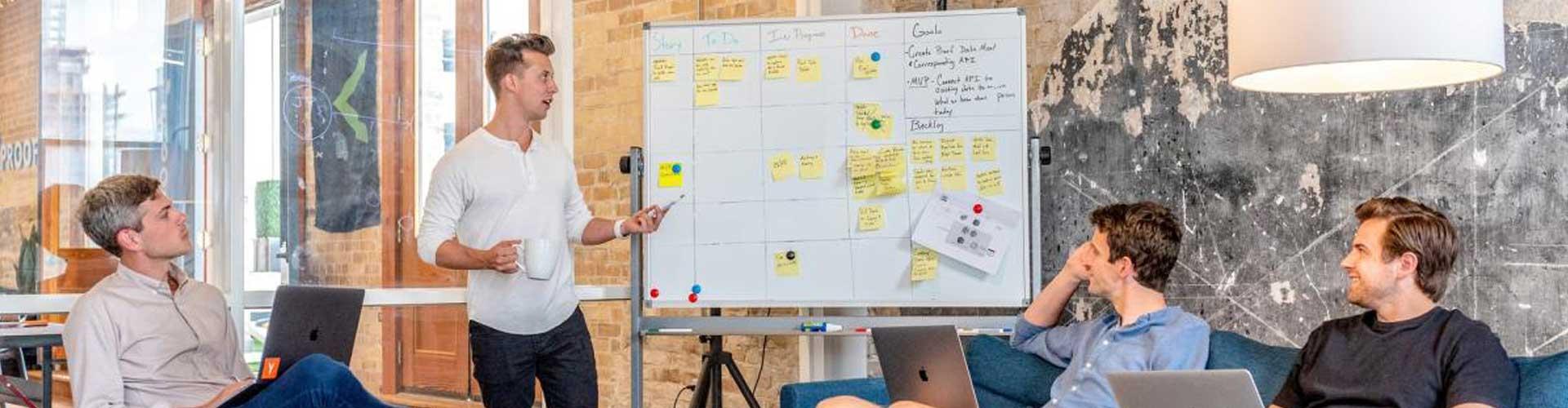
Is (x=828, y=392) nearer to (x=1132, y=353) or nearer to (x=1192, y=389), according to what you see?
(x=1132, y=353)

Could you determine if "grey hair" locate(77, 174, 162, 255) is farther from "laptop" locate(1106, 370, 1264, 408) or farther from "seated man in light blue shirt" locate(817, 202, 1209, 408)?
"laptop" locate(1106, 370, 1264, 408)

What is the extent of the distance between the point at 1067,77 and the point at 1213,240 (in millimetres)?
715

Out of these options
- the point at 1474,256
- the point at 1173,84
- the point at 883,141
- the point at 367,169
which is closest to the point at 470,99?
the point at 367,169

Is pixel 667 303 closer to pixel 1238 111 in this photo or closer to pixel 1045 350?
pixel 1045 350

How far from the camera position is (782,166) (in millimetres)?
4652

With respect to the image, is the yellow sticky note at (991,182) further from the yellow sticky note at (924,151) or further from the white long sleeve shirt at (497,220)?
the white long sleeve shirt at (497,220)

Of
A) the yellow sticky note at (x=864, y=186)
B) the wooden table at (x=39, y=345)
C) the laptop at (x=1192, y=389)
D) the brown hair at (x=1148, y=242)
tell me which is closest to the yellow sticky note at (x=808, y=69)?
the yellow sticky note at (x=864, y=186)

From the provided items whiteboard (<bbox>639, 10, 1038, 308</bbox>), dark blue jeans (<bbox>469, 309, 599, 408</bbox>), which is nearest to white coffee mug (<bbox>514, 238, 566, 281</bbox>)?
dark blue jeans (<bbox>469, 309, 599, 408</bbox>)

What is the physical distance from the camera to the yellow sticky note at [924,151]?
4.55 metres

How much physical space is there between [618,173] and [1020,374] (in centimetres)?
243

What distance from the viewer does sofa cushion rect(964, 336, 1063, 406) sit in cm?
400

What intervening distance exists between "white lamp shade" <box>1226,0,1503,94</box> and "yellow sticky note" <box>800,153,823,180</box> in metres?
1.73

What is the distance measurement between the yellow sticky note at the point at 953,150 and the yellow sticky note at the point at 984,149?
0.04 m

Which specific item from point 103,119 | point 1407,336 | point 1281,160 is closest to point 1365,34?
point 1407,336
